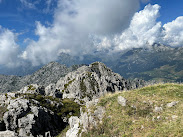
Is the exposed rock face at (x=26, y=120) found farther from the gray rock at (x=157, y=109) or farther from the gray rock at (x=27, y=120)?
the gray rock at (x=157, y=109)

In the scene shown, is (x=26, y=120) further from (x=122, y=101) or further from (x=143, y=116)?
(x=143, y=116)

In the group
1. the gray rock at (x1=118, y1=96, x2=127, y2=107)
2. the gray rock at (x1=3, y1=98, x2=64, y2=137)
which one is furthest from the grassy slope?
the gray rock at (x1=3, y1=98, x2=64, y2=137)

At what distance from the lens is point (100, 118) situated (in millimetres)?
25312

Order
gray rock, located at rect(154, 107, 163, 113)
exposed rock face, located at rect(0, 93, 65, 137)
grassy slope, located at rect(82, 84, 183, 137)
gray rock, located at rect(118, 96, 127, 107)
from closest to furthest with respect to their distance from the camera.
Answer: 1. grassy slope, located at rect(82, 84, 183, 137)
2. gray rock, located at rect(154, 107, 163, 113)
3. gray rock, located at rect(118, 96, 127, 107)
4. exposed rock face, located at rect(0, 93, 65, 137)

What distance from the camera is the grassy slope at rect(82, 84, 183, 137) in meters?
18.4

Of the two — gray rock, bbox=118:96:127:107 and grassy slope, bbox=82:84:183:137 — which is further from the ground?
gray rock, bbox=118:96:127:107

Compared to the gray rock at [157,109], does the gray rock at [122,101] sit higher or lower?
higher

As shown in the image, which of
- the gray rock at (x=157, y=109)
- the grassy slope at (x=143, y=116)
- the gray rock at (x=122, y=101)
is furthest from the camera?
the gray rock at (x=122, y=101)

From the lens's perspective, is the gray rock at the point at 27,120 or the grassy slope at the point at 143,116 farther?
the gray rock at the point at 27,120

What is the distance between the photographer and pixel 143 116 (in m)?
22.4

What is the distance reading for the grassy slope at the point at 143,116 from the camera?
18.4m

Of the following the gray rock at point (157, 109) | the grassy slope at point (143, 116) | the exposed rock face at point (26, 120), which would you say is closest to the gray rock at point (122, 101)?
the grassy slope at point (143, 116)

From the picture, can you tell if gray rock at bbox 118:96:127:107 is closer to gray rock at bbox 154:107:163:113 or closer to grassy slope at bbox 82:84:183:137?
grassy slope at bbox 82:84:183:137

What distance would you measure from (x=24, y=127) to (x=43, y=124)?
29.3 feet
